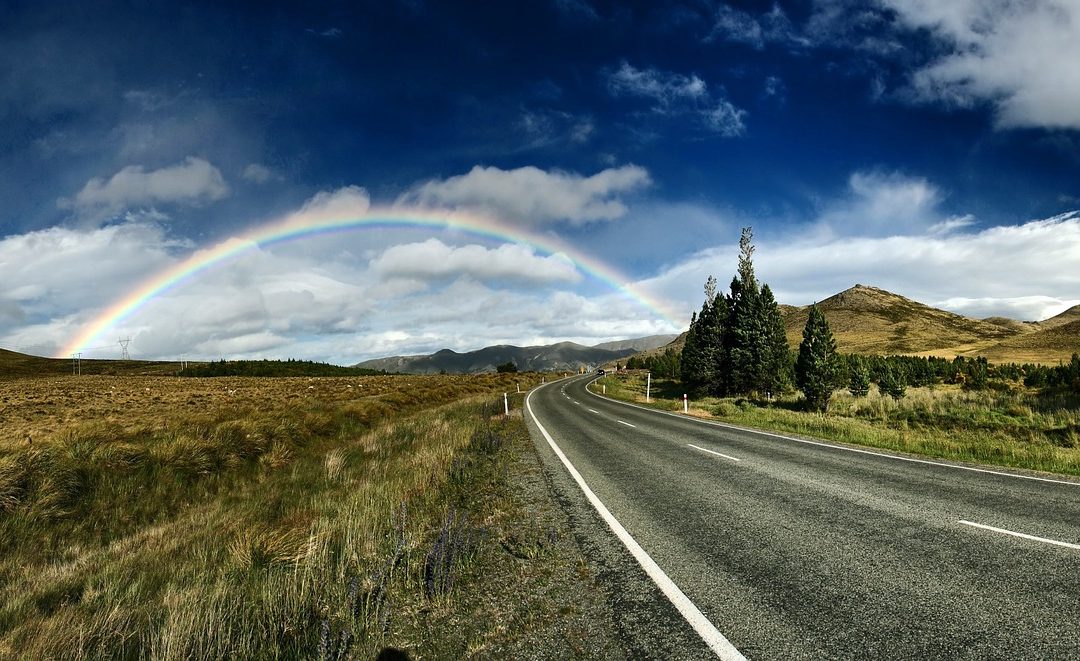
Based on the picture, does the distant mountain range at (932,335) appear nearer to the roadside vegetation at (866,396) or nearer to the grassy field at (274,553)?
the roadside vegetation at (866,396)

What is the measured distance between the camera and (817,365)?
108ft

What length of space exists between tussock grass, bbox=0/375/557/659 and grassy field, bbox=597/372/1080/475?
440 inches

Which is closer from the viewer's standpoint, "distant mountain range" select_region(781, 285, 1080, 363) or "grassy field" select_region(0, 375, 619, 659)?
"grassy field" select_region(0, 375, 619, 659)

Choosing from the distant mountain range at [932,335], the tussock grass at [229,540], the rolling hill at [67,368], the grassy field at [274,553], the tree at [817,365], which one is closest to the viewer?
the grassy field at [274,553]

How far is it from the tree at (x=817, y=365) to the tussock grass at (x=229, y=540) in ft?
92.1

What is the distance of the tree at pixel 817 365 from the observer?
32469 millimetres

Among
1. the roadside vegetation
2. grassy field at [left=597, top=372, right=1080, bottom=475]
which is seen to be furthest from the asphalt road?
the roadside vegetation

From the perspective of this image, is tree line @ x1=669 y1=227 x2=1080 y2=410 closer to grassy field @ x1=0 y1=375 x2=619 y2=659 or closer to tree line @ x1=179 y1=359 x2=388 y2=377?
grassy field @ x1=0 y1=375 x2=619 y2=659

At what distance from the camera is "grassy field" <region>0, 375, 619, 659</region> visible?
365 cm

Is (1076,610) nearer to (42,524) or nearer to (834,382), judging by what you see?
(42,524)

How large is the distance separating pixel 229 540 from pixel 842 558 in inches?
300

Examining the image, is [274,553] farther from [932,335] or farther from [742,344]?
[932,335]

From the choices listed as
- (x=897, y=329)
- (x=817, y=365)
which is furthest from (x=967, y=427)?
(x=897, y=329)

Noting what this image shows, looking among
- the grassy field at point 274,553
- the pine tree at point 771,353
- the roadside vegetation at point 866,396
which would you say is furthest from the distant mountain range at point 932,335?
the grassy field at point 274,553
